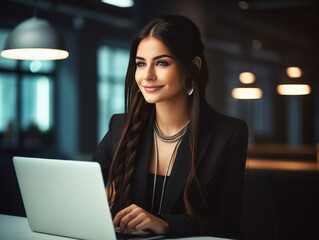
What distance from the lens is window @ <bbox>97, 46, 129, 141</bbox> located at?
1174 cm

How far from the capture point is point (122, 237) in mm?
1687

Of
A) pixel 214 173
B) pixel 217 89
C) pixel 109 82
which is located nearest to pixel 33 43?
pixel 214 173

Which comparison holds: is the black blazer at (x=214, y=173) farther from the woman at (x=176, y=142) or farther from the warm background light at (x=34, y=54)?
the warm background light at (x=34, y=54)

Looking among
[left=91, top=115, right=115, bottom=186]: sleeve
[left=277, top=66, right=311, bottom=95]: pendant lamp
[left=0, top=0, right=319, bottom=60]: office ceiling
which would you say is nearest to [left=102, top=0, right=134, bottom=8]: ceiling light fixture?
[left=0, top=0, right=319, bottom=60]: office ceiling

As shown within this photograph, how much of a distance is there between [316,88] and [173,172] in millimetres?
6665

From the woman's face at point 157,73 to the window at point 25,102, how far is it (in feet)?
26.2

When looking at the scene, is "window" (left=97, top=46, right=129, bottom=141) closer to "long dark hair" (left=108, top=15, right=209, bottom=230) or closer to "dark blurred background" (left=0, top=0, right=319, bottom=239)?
"dark blurred background" (left=0, top=0, right=319, bottom=239)

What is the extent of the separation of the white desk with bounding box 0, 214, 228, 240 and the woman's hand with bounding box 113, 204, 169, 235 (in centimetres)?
→ 14

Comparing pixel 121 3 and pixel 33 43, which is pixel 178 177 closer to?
pixel 33 43

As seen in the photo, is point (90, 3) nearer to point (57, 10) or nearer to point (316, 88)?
point (57, 10)

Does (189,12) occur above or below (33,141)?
above

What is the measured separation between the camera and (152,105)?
2.30 meters

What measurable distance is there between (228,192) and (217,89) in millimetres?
6473

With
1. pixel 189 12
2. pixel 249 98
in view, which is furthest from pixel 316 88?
pixel 189 12
